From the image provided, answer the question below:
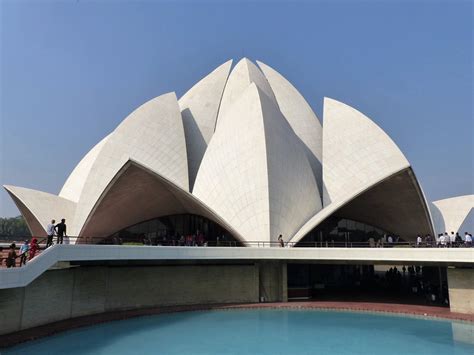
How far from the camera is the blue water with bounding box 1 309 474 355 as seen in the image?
10070mm

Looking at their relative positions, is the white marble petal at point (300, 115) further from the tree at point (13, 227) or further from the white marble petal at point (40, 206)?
the tree at point (13, 227)

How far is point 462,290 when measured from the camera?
14.7 m

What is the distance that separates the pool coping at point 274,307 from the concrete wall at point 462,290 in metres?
0.30

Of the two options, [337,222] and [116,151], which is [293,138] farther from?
[116,151]

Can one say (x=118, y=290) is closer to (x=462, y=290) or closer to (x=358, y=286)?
(x=462, y=290)

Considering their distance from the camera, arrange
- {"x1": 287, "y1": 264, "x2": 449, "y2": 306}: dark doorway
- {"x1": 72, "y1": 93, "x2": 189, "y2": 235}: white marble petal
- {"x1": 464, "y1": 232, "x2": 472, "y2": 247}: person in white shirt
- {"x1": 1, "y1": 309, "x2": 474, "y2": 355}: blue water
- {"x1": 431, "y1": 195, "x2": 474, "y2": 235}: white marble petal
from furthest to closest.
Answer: {"x1": 431, "y1": 195, "x2": 474, "y2": 235}: white marble petal < {"x1": 72, "y1": 93, "x2": 189, "y2": 235}: white marble petal < {"x1": 287, "y1": 264, "x2": 449, "y2": 306}: dark doorway < {"x1": 464, "y1": 232, "x2": 472, "y2": 247}: person in white shirt < {"x1": 1, "y1": 309, "x2": 474, "y2": 355}: blue water

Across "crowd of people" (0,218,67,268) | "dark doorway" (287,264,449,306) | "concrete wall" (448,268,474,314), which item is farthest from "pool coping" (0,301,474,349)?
"crowd of people" (0,218,67,268)

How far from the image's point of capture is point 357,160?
21.9m

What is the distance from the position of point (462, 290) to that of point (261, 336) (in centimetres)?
853

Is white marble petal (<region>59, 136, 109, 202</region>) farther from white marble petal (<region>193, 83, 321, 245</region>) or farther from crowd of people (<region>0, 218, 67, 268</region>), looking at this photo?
crowd of people (<region>0, 218, 67, 268</region>)

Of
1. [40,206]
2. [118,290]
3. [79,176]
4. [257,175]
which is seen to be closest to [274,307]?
[118,290]

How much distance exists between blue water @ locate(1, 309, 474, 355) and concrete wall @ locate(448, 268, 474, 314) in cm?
154

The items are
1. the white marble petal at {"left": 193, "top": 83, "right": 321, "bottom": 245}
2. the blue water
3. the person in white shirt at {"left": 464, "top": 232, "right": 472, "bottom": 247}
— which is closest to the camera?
the blue water

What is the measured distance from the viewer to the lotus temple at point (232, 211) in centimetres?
1455
